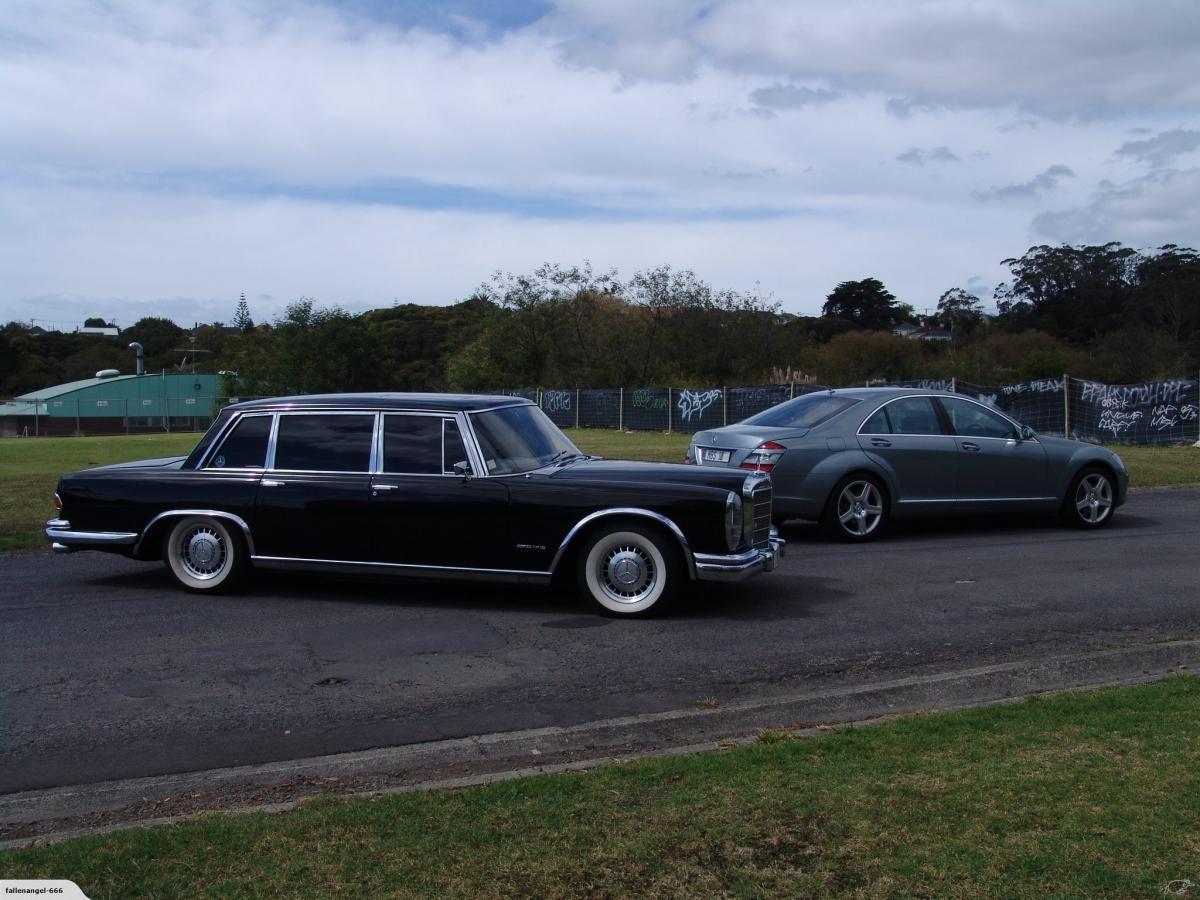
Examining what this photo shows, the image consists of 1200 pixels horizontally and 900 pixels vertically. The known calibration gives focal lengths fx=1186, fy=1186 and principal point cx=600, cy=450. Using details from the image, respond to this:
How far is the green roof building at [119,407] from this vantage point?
6383 cm

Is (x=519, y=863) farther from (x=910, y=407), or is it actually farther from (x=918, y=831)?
(x=910, y=407)

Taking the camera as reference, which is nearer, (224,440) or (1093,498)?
(224,440)

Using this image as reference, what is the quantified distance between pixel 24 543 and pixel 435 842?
9216 millimetres

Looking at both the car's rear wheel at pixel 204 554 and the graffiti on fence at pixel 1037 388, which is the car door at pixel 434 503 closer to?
the car's rear wheel at pixel 204 554

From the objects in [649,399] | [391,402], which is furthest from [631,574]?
[649,399]

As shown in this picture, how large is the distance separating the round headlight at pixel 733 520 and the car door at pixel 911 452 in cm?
409

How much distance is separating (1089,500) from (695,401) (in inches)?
948

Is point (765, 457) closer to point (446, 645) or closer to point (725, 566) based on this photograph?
point (725, 566)

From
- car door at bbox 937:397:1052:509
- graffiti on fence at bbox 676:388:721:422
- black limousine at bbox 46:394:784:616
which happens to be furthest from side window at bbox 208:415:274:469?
graffiti on fence at bbox 676:388:721:422

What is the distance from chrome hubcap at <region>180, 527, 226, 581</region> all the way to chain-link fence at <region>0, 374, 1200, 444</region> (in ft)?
10.5

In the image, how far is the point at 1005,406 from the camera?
28.0 m

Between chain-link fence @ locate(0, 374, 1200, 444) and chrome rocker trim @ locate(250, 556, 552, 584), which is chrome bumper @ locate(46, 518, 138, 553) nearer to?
chrome rocker trim @ locate(250, 556, 552, 584)

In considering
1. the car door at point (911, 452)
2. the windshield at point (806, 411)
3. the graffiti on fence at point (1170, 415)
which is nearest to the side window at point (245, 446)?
the windshield at point (806, 411)

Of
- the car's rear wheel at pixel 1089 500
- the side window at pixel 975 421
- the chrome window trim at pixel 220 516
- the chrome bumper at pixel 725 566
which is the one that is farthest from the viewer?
the car's rear wheel at pixel 1089 500
